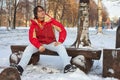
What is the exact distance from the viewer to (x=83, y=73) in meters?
6.80

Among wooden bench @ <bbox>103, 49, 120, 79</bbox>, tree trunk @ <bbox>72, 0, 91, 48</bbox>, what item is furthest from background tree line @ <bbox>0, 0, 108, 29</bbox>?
wooden bench @ <bbox>103, 49, 120, 79</bbox>

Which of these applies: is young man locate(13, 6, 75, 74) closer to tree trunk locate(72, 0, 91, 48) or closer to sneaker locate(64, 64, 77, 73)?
sneaker locate(64, 64, 77, 73)

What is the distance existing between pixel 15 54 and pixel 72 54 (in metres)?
1.35

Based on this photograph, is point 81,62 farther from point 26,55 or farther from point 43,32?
point 26,55

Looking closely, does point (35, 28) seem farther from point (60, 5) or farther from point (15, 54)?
point (60, 5)

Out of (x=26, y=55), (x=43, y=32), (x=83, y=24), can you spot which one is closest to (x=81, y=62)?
(x=43, y=32)

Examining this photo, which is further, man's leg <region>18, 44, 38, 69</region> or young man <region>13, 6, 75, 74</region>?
young man <region>13, 6, 75, 74</region>

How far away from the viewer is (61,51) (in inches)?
271

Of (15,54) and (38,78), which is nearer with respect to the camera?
(38,78)

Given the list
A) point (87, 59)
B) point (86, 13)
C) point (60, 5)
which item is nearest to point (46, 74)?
point (87, 59)

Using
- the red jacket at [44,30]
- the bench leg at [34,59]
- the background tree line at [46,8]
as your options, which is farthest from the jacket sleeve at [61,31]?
the background tree line at [46,8]

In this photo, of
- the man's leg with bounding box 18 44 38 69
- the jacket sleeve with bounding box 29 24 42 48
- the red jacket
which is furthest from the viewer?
the red jacket

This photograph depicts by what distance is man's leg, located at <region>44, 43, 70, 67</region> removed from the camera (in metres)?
6.73

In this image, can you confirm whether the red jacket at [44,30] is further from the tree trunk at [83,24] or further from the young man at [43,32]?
the tree trunk at [83,24]
